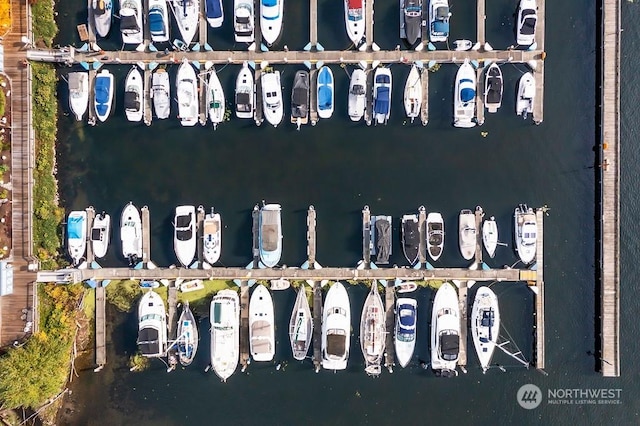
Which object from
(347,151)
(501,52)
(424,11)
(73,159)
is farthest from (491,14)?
(73,159)

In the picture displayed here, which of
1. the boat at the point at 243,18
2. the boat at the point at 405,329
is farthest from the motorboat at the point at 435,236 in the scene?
the boat at the point at 243,18

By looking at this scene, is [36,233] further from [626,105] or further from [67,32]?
[626,105]

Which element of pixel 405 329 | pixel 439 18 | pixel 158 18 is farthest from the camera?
pixel 405 329

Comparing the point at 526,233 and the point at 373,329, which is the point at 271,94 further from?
the point at 526,233

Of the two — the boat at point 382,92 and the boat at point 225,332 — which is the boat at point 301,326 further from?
the boat at point 382,92

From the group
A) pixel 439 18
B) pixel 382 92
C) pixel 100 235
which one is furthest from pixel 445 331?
pixel 100 235
